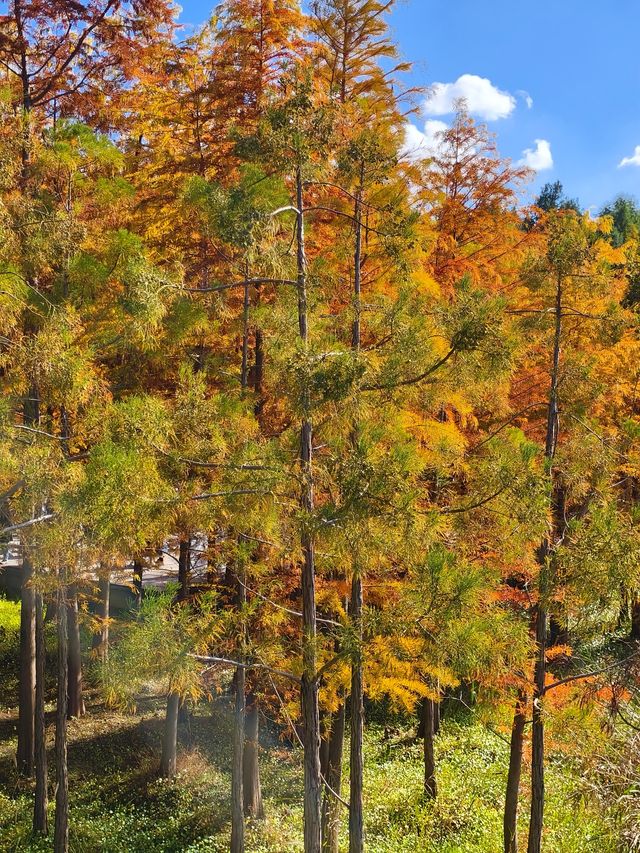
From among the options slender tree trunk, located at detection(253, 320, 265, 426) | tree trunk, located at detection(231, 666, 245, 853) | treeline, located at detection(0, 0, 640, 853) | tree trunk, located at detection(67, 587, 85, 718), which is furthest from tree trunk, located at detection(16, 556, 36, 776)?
slender tree trunk, located at detection(253, 320, 265, 426)

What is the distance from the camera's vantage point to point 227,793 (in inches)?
515

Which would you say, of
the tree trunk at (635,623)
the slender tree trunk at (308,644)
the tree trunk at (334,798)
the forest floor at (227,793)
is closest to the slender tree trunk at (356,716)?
the slender tree trunk at (308,644)

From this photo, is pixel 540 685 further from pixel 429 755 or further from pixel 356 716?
pixel 429 755

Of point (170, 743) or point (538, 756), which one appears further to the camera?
point (170, 743)

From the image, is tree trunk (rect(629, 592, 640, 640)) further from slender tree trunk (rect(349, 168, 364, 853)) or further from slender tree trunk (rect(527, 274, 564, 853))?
slender tree trunk (rect(349, 168, 364, 853))

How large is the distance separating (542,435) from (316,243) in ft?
19.1

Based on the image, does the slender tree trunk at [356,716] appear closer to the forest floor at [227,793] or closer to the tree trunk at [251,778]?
the forest floor at [227,793]

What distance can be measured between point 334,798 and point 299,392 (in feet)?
22.0

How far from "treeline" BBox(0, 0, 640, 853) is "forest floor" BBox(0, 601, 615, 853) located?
65 cm

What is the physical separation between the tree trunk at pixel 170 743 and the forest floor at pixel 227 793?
0.22 metres

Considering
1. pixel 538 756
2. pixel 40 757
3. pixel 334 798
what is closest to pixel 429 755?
pixel 334 798

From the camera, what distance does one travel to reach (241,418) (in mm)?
→ 7746

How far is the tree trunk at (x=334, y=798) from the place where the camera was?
939 cm

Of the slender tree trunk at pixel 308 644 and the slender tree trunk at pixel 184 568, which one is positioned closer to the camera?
the slender tree trunk at pixel 308 644
